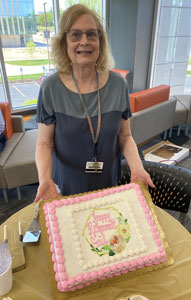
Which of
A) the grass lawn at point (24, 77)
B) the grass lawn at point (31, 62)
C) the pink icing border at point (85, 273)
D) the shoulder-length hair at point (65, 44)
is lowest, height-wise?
the grass lawn at point (24, 77)

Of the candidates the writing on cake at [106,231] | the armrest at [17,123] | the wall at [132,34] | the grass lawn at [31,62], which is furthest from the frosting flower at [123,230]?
the wall at [132,34]

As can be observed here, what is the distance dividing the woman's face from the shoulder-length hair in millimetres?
30

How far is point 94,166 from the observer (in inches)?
53.2

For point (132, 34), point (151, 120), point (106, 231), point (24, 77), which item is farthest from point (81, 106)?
point (132, 34)

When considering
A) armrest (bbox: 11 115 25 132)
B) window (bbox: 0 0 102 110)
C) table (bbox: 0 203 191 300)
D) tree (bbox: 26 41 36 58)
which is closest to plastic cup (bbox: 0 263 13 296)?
table (bbox: 0 203 191 300)

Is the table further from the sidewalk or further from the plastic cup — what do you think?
the sidewalk

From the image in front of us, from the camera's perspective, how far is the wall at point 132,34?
16.9 ft

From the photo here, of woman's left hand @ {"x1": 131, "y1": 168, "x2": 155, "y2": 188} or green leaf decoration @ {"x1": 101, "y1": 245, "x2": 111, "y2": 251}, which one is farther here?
woman's left hand @ {"x1": 131, "y1": 168, "x2": 155, "y2": 188}

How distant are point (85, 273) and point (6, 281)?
0.29 metres

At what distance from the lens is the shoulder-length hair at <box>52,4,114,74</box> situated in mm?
1170

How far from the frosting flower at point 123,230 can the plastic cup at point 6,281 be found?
414 millimetres

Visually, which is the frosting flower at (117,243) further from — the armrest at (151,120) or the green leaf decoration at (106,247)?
the armrest at (151,120)

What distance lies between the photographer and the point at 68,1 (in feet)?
15.3

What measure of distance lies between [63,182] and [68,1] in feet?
14.6
